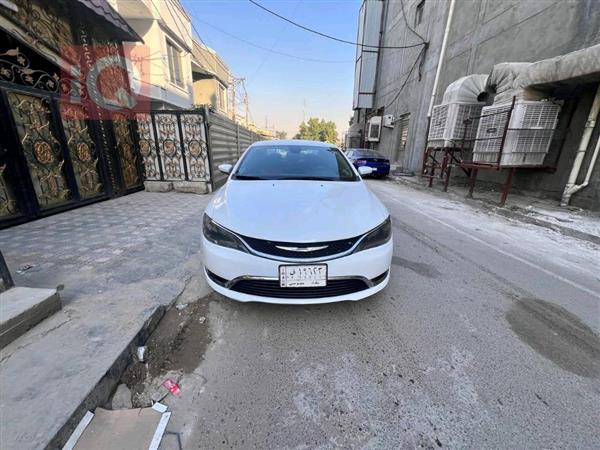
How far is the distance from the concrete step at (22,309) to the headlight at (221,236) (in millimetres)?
1211

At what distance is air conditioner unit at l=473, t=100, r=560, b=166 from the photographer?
5.62 meters

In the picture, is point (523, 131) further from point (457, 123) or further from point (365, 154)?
point (365, 154)

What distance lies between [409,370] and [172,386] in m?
1.49

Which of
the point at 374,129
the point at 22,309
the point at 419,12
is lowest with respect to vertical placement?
the point at 22,309

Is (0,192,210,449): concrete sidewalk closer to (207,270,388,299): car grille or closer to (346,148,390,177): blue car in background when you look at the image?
(207,270,388,299): car grille

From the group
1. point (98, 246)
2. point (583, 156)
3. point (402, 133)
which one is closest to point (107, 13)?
point (98, 246)

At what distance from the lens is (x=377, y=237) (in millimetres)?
2113

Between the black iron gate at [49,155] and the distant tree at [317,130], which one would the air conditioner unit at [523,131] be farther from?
the distant tree at [317,130]

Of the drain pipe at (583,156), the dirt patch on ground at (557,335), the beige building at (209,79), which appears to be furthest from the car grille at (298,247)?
the beige building at (209,79)

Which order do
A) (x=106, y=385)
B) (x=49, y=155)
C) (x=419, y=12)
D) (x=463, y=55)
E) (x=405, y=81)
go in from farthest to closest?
(x=405, y=81)
(x=419, y=12)
(x=463, y=55)
(x=49, y=155)
(x=106, y=385)

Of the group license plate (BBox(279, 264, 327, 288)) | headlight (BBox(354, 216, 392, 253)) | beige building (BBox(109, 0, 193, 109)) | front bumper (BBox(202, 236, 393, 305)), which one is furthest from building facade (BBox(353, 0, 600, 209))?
beige building (BBox(109, 0, 193, 109))

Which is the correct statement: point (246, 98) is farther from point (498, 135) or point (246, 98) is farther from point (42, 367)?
point (42, 367)

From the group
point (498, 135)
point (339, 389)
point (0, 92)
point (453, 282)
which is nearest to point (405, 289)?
point (453, 282)

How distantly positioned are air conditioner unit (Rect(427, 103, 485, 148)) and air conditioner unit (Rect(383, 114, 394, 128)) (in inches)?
336
